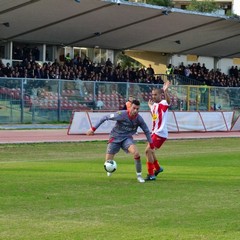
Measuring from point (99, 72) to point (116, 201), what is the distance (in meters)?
38.6

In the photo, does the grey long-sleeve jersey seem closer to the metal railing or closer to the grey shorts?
the grey shorts

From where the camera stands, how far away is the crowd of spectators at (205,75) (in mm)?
60281

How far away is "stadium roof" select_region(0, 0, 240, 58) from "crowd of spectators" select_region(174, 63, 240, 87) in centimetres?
163

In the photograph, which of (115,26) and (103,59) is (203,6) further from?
(115,26)

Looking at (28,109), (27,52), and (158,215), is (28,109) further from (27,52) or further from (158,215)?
(158,215)

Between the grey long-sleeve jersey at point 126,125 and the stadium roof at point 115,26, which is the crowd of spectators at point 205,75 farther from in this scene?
the grey long-sleeve jersey at point 126,125

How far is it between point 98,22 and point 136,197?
36563 millimetres

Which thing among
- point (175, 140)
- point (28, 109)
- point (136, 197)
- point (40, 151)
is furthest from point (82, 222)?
point (28, 109)

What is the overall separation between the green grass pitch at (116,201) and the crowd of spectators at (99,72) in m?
21.4

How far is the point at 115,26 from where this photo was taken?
168ft

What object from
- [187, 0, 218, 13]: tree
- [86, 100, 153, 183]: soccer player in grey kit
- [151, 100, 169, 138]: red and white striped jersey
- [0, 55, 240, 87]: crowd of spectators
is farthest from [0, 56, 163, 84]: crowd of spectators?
[187, 0, 218, 13]: tree

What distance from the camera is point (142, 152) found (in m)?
27.0

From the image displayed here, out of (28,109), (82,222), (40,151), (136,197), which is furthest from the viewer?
(28,109)

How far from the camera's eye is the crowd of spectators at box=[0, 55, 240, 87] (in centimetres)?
4427
